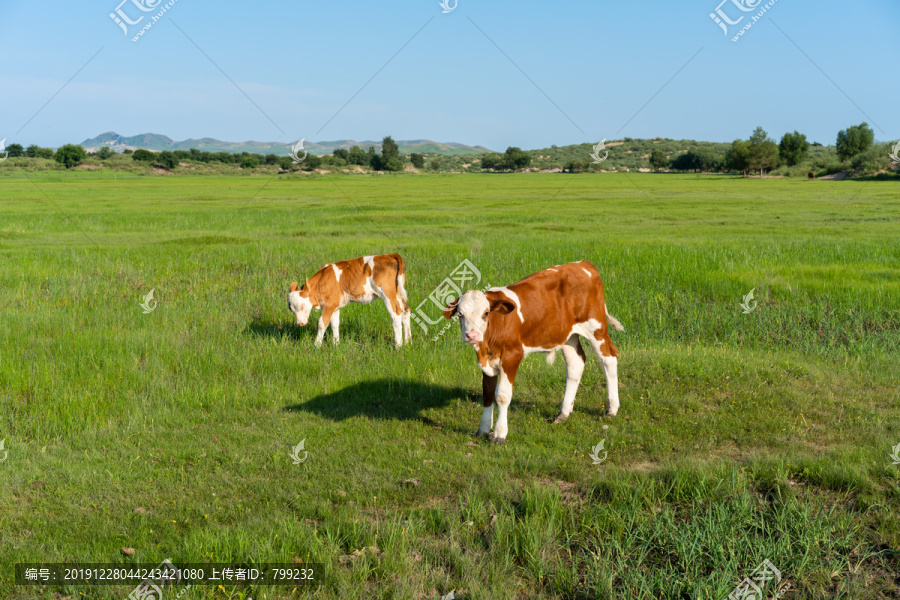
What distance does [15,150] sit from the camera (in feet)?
412

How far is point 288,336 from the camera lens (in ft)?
42.9

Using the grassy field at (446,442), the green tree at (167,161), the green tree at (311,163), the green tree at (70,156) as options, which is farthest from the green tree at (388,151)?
→ the grassy field at (446,442)

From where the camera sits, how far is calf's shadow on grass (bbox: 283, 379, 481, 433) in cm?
918

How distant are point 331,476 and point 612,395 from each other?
13.3ft

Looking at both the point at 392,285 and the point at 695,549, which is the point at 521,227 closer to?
the point at 392,285

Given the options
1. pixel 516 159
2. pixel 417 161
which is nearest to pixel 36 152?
pixel 417 161

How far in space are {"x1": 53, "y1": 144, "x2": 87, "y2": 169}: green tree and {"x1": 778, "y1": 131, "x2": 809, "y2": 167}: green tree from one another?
141 meters

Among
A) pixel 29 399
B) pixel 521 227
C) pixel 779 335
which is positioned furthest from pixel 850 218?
pixel 29 399

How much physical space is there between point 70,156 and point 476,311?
14219 centimetres

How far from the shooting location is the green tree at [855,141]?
366 ft

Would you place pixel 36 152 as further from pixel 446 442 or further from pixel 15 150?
pixel 446 442

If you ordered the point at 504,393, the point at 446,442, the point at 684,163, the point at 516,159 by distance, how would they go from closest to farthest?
the point at 504,393
the point at 446,442
the point at 684,163
the point at 516,159

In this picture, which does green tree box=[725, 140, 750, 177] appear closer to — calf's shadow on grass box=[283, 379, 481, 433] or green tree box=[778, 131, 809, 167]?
green tree box=[778, 131, 809, 167]

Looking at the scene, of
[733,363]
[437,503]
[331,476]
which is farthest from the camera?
[733,363]
